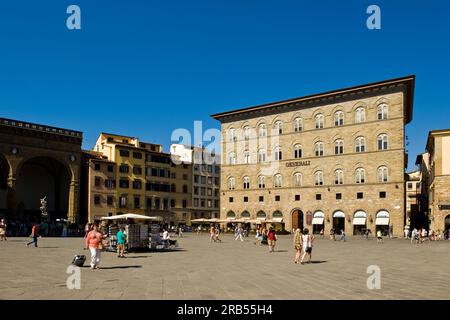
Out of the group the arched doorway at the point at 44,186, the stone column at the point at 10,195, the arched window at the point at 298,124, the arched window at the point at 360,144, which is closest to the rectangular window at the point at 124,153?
the arched doorway at the point at 44,186

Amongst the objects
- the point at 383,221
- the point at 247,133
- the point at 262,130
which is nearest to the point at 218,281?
the point at 383,221

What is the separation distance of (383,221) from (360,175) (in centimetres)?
610

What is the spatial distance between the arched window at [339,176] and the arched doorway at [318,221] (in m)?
4.50

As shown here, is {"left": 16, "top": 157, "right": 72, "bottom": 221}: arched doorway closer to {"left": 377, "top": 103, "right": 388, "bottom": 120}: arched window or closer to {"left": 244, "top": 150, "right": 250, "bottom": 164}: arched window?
{"left": 244, "top": 150, "right": 250, "bottom": 164}: arched window

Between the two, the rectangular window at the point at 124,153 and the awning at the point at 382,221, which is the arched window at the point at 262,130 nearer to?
the awning at the point at 382,221

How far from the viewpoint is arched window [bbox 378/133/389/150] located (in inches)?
2215

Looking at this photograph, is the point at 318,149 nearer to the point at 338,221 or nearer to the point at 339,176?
the point at 339,176

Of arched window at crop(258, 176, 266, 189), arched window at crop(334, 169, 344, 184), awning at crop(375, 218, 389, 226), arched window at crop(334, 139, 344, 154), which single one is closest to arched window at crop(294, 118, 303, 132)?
arched window at crop(334, 139, 344, 154)

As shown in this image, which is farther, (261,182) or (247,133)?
(247,133)

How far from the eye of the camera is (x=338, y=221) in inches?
2356

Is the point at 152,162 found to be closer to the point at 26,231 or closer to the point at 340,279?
the point at 26,231

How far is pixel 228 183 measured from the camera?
2788 inches

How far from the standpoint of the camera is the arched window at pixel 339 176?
2352 inches

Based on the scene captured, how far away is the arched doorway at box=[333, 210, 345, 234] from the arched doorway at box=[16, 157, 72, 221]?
3571cm
